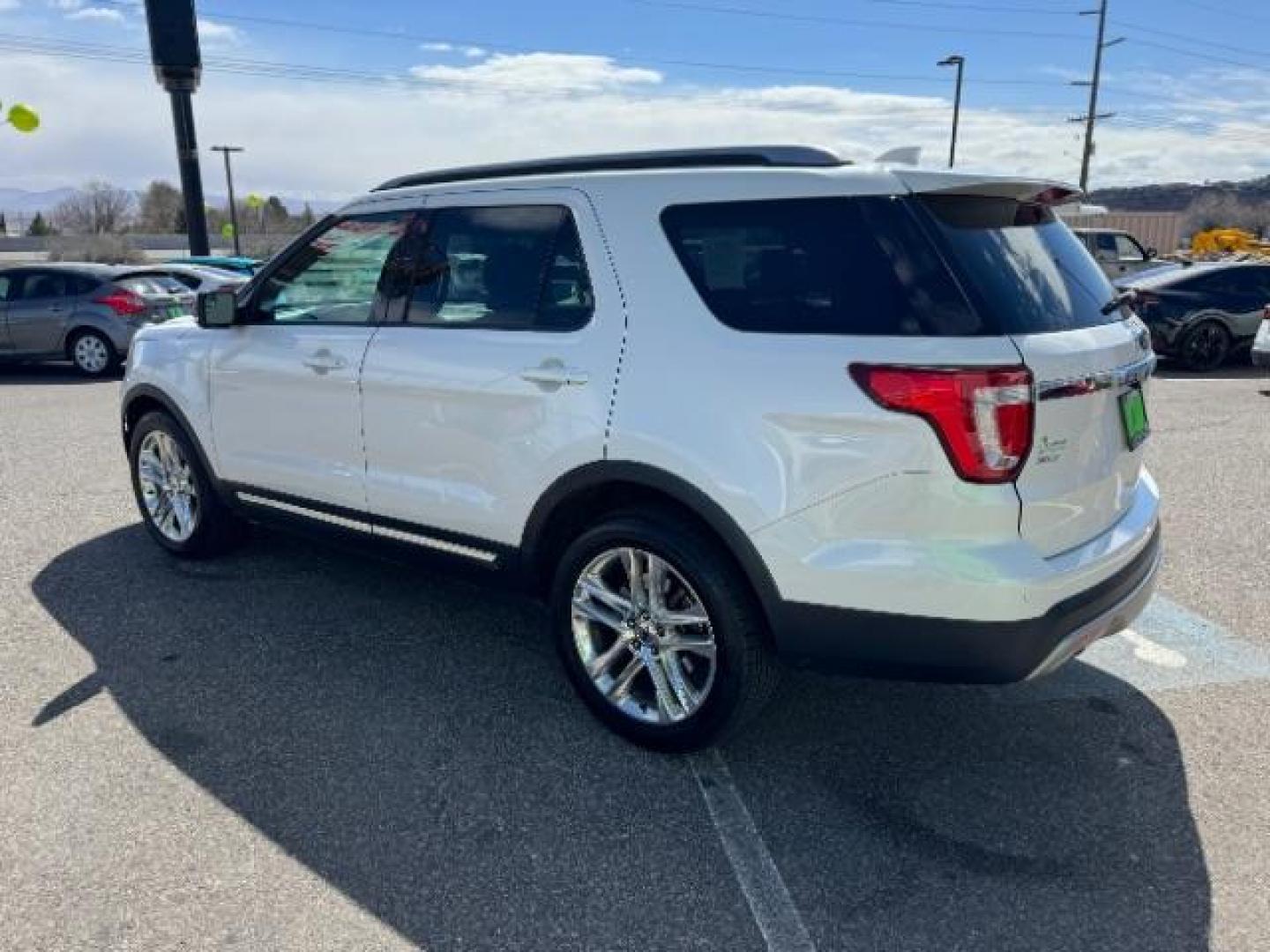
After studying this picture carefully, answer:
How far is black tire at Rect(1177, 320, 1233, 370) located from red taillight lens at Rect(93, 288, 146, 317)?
43.9 ft

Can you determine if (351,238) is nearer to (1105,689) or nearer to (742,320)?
(742,320)

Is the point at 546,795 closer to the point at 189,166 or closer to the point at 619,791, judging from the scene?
the point at 619,791

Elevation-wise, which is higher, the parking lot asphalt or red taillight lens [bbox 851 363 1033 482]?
red taillight lens [bbox 851 363 1033 482]

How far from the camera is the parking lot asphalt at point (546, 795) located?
8.06 feet

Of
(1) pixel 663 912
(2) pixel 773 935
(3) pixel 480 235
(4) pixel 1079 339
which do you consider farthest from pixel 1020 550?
(3) pixel 480 235

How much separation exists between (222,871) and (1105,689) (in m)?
3.09

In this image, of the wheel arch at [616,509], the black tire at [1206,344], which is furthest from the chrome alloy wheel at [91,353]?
the black tire at [1206,344]

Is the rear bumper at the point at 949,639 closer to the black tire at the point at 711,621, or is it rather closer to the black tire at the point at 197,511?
the black tire at the point at 711,621

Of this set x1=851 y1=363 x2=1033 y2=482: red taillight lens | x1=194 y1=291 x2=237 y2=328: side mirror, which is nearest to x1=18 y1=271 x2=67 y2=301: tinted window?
x1=194 y1=291 x2=237 y2=328: side mirror

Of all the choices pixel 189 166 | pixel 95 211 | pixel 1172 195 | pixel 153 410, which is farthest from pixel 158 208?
pixel 1172 195

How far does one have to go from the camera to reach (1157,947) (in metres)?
2.34

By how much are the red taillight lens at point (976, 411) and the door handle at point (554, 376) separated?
1.05m

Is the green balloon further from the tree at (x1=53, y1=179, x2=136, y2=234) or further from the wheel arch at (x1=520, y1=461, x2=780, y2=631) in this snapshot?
the tree at (x1=53, y1=179, x2=136, y2=234)

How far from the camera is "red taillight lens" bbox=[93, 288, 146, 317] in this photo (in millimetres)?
→ 12016
